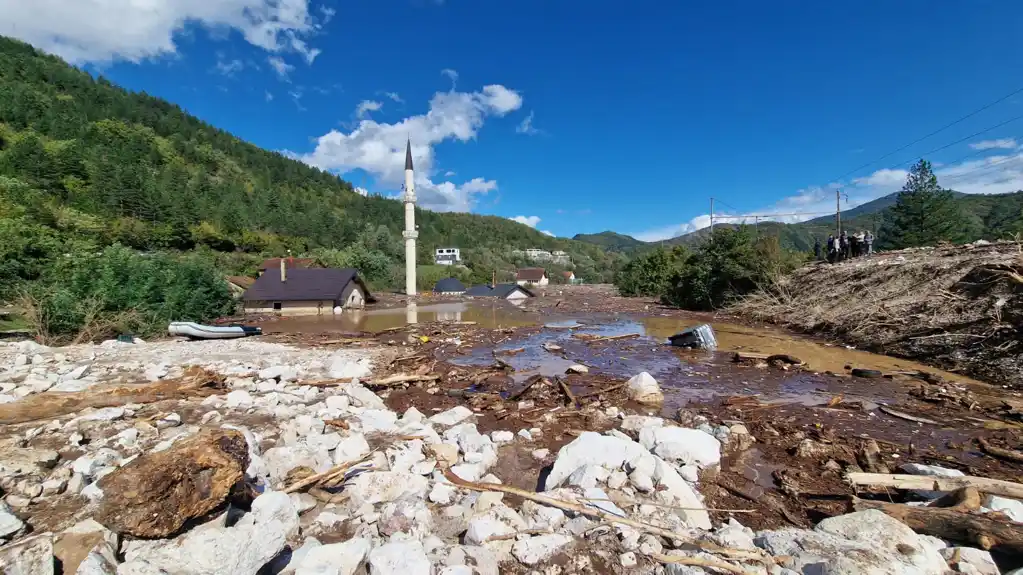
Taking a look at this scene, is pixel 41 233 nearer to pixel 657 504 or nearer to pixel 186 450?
pixel 186 450

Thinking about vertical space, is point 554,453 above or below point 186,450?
below

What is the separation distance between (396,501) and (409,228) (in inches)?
1970

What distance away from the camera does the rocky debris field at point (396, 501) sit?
2.81 meters

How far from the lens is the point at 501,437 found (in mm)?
6156

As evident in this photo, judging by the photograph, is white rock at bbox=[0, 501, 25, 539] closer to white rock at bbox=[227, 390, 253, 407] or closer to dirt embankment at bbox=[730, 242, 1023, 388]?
white rock at bbox=[227, 390, 253, 407]

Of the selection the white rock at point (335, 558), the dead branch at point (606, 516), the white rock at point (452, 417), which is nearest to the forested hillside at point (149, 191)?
the white rock at point (452, 417)

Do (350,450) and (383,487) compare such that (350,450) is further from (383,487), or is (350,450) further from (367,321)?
(367,321)

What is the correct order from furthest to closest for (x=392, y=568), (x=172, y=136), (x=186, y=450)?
1. (x=172, y=136)
2. (x=186, y=450)
3. (x=392, y=568)

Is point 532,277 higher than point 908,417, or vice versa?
point 532,277

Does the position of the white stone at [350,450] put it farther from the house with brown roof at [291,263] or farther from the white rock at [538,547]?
the house with brown roof at [291,263]

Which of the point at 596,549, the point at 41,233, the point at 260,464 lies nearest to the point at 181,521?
the point at 260,464

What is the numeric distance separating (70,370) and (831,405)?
628 inches

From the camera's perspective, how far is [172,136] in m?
102

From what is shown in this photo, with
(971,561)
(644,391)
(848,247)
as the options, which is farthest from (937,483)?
(848,247)
